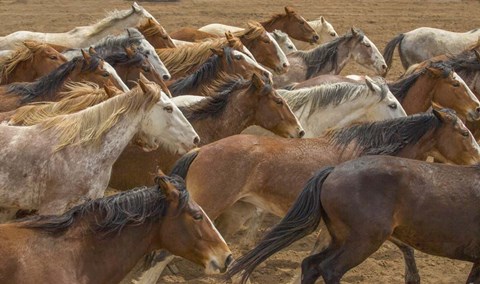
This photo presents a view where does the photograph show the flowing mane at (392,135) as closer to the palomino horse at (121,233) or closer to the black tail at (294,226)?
the black tail at (294,226)

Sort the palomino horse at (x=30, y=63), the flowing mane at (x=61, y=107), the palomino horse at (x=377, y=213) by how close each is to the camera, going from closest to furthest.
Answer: the palomino horse at (x=377, y=213), the flowing mane at (x=61, y=107), the palomino horse at (x=30, y=63)

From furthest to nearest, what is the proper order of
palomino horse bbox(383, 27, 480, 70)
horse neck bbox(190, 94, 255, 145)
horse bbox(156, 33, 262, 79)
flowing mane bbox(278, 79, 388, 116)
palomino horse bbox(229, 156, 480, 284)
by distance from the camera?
palomino horse bbox(383, 27, 480, 70) < horse bbox(156, 33, 262, 79) < flowing mane bbox(278, 79, 388, 116) < horse neck bbox(190, 94, 255, 145) < palomino horse bbox(229, 156, 480, 284)

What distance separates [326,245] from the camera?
6324 millimetres

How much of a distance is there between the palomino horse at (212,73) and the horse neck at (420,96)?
1.44m

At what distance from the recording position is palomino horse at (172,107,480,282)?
21.9ft

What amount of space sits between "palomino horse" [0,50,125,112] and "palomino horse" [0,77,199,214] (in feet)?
5.10

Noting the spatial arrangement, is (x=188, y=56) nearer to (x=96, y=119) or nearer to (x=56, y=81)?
(x=56, y=81)

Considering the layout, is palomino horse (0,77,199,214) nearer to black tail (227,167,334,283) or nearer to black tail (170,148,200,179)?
black tail (170,148,200,179)

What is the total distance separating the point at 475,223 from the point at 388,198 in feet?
2.08

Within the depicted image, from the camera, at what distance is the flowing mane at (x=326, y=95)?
8258 millimetres

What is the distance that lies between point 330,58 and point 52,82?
13.8 feet

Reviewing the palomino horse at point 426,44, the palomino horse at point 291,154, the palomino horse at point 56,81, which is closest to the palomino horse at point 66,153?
the palomino horse at point 291,154

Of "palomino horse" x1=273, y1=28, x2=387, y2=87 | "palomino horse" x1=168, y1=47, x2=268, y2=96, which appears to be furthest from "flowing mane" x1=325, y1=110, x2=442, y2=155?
"palomino horse" x1=273, y1=28, x2=387, y2=87

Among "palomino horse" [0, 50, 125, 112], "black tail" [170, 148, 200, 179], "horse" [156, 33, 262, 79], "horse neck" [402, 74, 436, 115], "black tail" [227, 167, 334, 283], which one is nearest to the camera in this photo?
"black tail" [227, 167, 334, 283]
